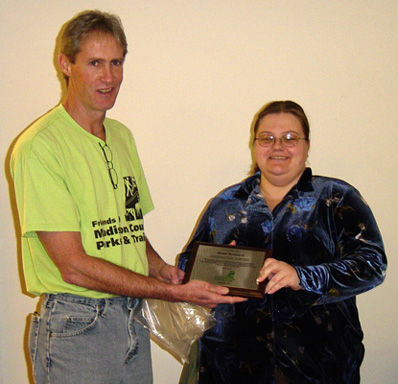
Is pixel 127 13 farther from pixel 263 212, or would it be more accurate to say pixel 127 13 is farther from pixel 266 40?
pixel 263 212

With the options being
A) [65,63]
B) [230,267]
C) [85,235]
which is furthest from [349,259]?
[65,63]

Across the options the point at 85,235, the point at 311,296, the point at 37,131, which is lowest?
the point at 311,296

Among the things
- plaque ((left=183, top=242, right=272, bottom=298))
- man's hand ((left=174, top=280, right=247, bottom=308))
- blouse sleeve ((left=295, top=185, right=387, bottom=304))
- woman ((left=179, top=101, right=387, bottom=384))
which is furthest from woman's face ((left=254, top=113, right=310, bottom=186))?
man's hand ((left=174, top=280, right=247, bottom=308))

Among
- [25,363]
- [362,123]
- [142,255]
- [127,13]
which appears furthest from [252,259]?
[25,363]

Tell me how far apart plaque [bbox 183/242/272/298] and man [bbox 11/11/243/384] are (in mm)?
54

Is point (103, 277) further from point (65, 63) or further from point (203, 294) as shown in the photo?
point (65, 63)

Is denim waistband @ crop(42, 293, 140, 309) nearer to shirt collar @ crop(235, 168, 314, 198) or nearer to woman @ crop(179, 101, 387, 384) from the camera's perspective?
woman @ crop(179, 101, 387, 384)

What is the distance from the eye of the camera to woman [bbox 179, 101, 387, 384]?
172cm

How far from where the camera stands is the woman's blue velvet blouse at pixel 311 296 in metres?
1.73

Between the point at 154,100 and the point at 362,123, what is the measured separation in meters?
0.98

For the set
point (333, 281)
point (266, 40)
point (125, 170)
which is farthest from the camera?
point (266, 40)

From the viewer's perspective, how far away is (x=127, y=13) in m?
2.39

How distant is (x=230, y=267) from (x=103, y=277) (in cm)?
45

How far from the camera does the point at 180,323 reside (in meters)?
1.88
